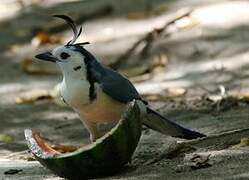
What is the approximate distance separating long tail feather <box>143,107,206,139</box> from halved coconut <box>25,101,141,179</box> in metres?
0.41

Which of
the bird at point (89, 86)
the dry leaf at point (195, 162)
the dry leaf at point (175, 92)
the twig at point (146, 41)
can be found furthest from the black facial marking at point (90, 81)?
the twig at point (146, 41)

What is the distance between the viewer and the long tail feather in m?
4.18

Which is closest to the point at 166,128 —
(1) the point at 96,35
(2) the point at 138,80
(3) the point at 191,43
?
(2) the point at 138,80

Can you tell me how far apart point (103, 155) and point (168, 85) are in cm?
285

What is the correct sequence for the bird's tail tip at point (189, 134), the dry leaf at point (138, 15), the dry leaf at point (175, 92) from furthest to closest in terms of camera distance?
the dry leaf at point (138, 15) → the dry leaf at point (175, 92) → the bird's tail tip at point (189, 134)

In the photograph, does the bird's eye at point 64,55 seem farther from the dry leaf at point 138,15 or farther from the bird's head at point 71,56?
the dry leaf at point 138,15

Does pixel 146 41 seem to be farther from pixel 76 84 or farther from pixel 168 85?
pixel 76 84

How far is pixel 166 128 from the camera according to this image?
13.8 ft

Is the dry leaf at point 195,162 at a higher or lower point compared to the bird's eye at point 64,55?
lower

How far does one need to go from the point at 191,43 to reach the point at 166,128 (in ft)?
10.3

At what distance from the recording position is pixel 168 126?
→ 4.21 m

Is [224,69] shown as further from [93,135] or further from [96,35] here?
[93,135]

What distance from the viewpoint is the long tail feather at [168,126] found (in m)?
4.18

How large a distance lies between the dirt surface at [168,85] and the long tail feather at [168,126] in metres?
0.09
